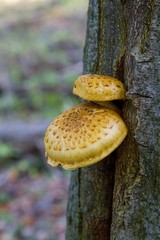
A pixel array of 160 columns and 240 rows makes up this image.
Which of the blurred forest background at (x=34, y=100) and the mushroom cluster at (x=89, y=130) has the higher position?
the mushroom cluster at (x=89, y=130)

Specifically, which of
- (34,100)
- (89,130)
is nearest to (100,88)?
(89,130)

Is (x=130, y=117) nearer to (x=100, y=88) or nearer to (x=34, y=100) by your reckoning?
(x=100, y=88)

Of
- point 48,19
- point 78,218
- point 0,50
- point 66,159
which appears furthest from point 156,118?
point 48,19

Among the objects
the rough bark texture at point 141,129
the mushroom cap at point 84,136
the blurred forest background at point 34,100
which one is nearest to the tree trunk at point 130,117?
the rough bark texture at point 141,129

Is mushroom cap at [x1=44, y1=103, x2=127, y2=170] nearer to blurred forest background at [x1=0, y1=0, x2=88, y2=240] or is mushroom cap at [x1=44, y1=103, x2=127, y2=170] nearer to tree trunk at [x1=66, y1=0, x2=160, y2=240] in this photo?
tree trunk at [x1=66, y1=0, x2=160, y2=240]

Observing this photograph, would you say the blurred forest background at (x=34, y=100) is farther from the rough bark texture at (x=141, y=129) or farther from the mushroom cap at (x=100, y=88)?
the mushroom cap at (x=100, y=88)

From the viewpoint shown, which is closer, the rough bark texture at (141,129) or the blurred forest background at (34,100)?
the rough bark texture at (141,129)

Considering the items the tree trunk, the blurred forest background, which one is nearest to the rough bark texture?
the tree trunk

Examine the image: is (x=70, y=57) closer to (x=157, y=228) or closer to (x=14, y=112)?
(x=14, y=112)
